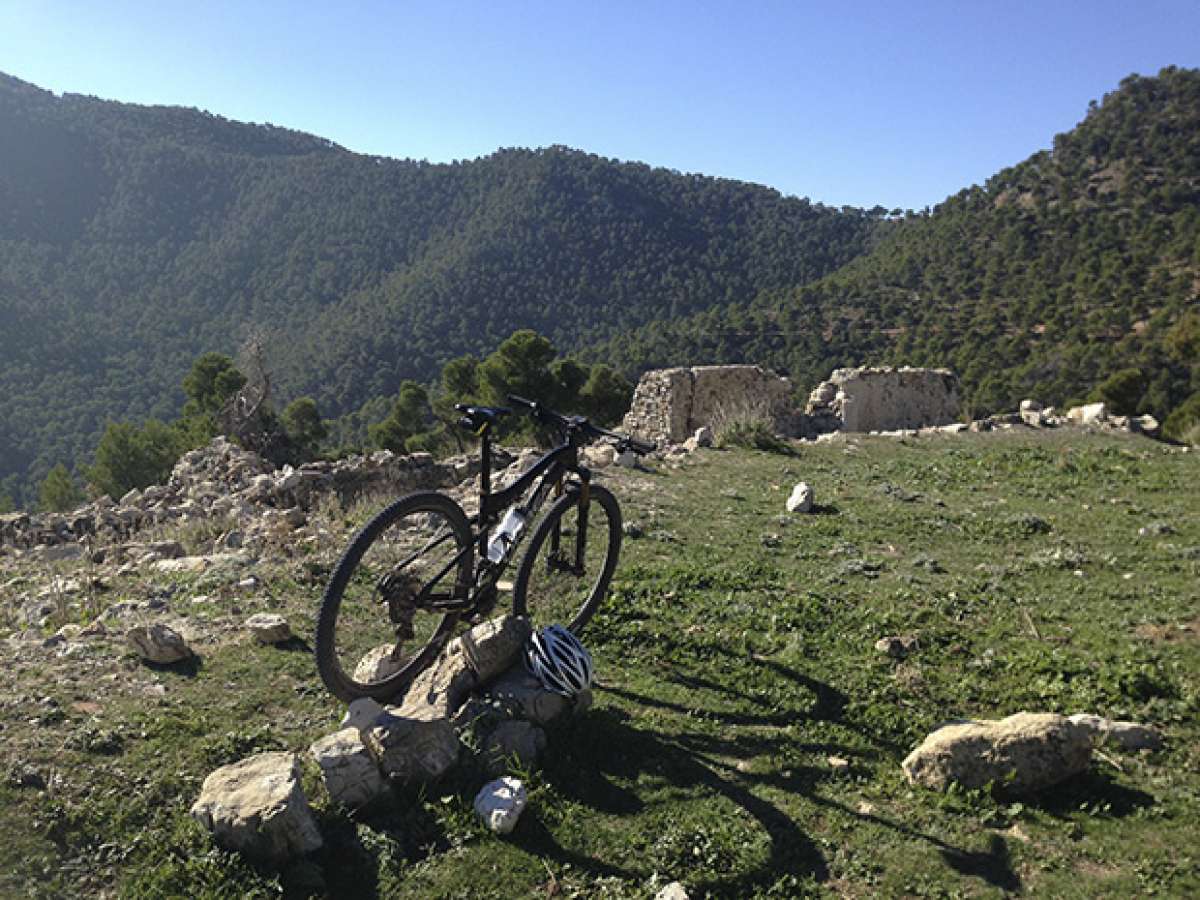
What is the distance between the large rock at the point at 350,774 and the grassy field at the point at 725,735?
9cm

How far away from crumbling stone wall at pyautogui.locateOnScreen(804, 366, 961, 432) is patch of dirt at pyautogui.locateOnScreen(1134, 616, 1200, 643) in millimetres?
12036

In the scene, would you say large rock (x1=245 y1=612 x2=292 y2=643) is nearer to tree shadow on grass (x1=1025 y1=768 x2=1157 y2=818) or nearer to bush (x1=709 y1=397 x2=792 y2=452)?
tree shadow on grass (x1=1025 y1=768 x2=1157 y2=818)

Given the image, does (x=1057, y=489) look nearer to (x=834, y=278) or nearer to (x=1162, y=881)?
(x=1162, y=881)

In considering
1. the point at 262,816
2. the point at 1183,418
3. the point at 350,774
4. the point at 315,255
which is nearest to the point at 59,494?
Result: the point at 350,774

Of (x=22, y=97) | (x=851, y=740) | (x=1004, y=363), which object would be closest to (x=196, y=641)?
(x=851, y=740)

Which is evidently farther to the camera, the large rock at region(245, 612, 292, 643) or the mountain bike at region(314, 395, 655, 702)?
the large rock at region(245, 612, 292, 643)

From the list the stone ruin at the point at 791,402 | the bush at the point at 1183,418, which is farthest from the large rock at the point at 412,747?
the bush at the point at 1183,418

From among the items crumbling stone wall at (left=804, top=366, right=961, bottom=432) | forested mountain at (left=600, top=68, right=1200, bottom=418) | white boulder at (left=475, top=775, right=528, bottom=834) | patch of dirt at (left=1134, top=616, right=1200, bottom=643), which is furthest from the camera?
forested mountain at (left=600, top=68, right=1200, bottom=418)

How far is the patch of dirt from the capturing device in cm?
505

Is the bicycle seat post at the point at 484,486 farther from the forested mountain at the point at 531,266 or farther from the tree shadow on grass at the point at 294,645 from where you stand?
the forested mountain at the point at 531,266

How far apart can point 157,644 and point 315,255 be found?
91.5 metres

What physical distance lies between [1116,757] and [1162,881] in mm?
905

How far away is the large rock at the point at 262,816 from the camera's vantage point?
290cm

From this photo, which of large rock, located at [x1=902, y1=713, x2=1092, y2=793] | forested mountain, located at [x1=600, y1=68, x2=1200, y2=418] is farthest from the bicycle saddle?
forested mountain, located at [x1=600, y1=68, x2=1200, y2=418]
